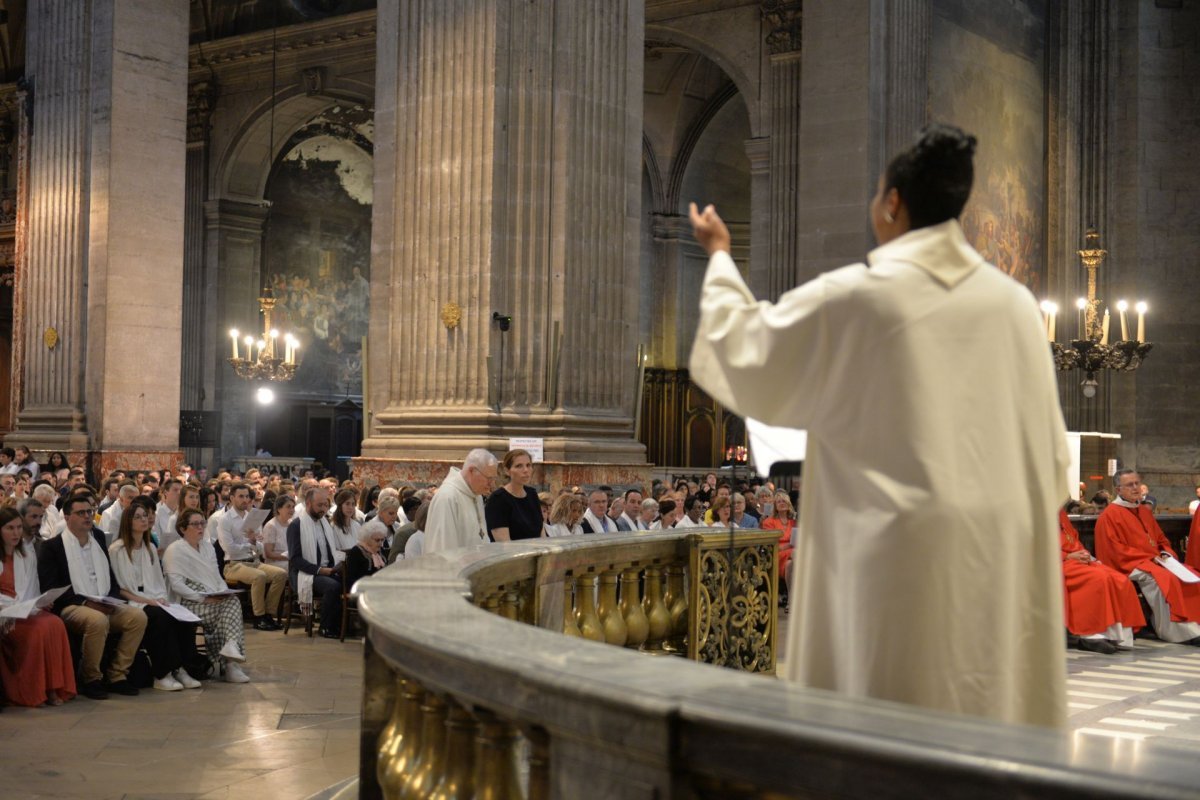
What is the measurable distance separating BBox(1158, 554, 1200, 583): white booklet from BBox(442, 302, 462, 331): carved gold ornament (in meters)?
7.00

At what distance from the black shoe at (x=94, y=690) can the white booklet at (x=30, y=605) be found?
22.1 inches

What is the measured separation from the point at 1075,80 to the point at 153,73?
14.5m

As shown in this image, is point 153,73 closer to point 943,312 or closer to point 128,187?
point 128,187

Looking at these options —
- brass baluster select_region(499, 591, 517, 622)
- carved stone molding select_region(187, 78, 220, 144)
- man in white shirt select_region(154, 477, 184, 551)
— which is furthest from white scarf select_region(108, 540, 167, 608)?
carved stone molding select_region(187, 78, 220, 144)

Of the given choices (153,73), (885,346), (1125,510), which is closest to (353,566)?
(1125,510)

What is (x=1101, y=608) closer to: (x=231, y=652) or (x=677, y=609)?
(x=677, y=609)

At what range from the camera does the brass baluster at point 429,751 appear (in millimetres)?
2857

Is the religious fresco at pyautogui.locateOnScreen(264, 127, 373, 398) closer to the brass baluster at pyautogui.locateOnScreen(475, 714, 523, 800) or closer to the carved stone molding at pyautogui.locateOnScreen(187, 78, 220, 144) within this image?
the carved stone molding at pyautogui.locateOnScreen(187, 78, 220, 144)

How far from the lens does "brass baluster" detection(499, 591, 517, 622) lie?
4828mm

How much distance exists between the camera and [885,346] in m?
2.74

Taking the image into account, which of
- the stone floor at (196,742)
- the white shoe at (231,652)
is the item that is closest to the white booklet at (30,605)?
the stone floor at (196,742)

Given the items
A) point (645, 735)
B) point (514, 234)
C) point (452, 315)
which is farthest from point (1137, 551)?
point (645, 735)

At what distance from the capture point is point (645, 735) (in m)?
2.07

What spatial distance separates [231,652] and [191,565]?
0.83 metres
